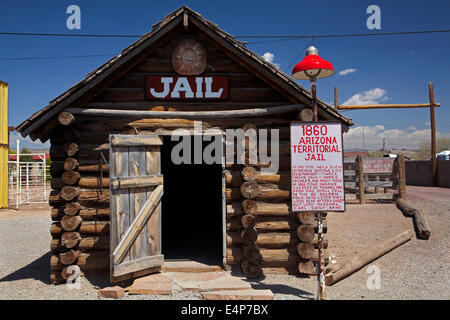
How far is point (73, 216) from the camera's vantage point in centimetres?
675

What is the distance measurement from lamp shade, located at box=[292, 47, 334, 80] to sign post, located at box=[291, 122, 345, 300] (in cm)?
78

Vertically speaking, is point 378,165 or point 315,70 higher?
point 315,70

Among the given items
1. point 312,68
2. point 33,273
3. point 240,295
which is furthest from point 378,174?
point 33,273

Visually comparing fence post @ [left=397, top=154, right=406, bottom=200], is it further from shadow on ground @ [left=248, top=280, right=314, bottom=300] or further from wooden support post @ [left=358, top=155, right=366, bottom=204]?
shadow on ground @ [left=248, top=280, right=314, bottom=300]

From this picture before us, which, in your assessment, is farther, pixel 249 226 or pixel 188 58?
pixel 188 58

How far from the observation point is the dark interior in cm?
951

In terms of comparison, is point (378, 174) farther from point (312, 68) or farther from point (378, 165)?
point (312, 68)

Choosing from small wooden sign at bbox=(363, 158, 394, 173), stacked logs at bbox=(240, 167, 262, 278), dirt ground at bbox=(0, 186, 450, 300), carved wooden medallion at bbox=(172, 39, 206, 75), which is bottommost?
dirt ground at bbox=(0, 186, 450, 300)

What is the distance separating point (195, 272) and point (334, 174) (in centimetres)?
327

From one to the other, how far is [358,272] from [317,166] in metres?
3.03

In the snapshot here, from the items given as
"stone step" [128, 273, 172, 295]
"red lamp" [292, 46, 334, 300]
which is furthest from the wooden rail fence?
"stone step" [128, 273, 172, 295]
